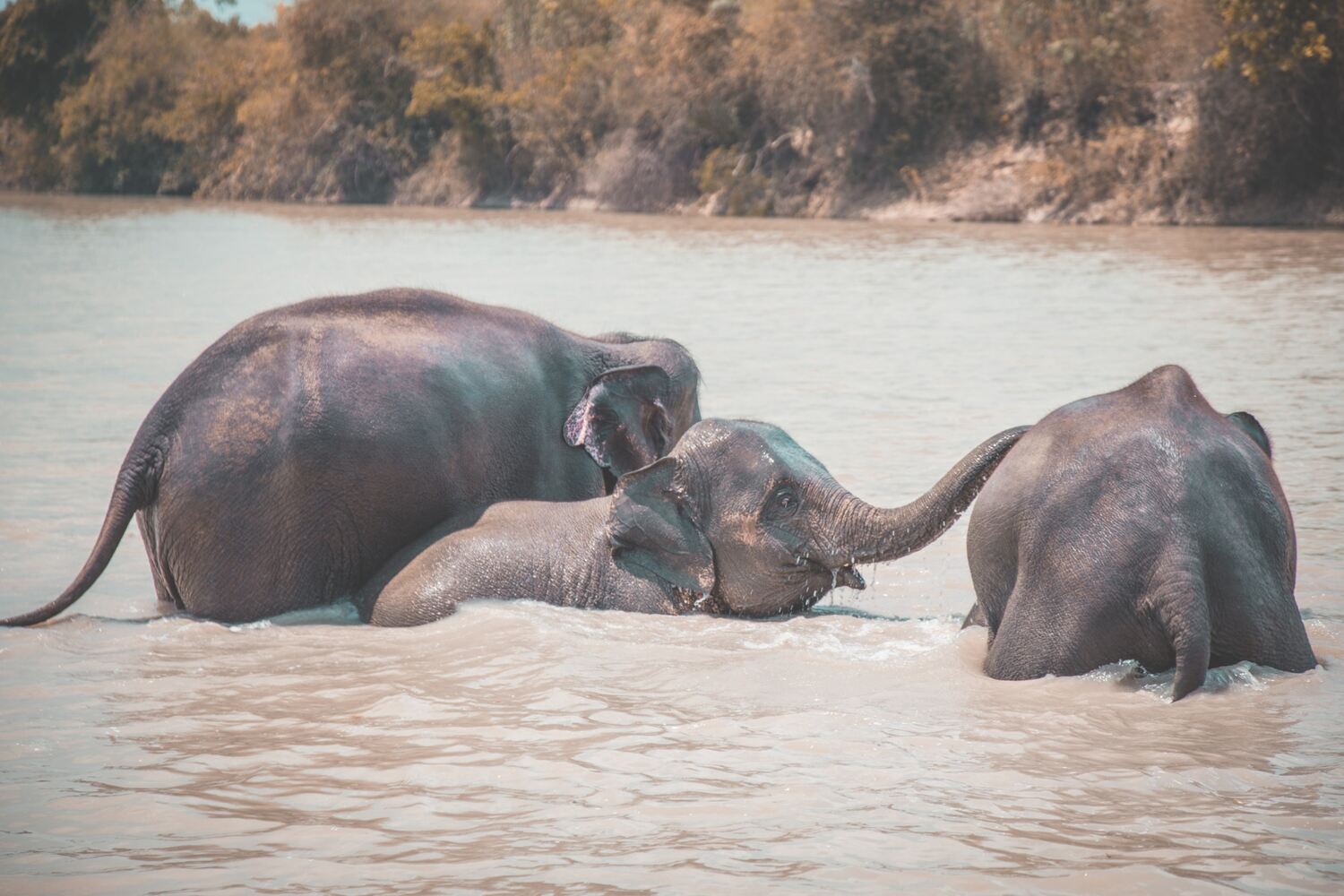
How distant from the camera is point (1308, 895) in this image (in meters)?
3.31

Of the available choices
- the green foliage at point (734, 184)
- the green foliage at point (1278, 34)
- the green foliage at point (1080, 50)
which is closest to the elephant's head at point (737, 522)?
the green foliage at point (1278, 34)

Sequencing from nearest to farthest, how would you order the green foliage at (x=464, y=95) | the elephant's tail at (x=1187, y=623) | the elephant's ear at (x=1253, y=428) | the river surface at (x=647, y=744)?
the river surface at (x=647, y=744)
the elephant's tail at (x=1187, y=623)
the elephant's ear at (x=1253, y=428)
the green foliage at (x=464, y=95)

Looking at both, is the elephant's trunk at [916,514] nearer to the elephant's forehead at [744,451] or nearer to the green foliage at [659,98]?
the elephant's forehead at [744,451]

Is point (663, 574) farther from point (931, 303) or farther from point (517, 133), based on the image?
point (517, 133)

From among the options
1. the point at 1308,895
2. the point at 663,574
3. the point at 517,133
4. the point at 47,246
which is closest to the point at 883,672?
the point at 663,574

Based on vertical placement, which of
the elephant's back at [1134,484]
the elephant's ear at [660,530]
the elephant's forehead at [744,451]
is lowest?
the elephant's ear at [660,530]

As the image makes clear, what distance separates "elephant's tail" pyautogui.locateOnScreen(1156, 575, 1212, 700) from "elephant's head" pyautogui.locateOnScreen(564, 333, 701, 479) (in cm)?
248

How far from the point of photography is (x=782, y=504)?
5.64m

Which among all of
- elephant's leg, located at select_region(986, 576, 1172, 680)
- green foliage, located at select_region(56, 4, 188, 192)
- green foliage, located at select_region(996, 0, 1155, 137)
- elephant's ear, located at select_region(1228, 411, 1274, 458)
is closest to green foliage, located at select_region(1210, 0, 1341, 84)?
green foliage, located at select_region(996, 0, 1155, 137)

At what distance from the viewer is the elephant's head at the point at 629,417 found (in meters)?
6.26

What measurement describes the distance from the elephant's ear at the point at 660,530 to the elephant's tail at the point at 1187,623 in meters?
1.77

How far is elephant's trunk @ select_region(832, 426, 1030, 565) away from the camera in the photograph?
4.91m

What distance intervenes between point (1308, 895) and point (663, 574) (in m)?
2.70

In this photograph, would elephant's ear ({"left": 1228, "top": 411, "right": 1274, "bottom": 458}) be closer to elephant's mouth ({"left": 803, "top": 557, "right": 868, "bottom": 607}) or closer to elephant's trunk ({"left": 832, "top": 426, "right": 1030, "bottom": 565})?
elephant's trunk ({"left": 832, "top": 426, "right": 1030, "bottom": 565})
